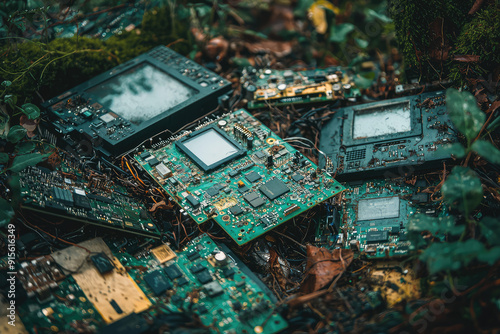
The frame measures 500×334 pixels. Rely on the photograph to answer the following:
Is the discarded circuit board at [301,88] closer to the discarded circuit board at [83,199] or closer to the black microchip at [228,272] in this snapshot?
the discarded circuit board at [83,199]

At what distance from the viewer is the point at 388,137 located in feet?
18.7

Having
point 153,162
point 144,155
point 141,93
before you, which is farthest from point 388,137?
point 141,93

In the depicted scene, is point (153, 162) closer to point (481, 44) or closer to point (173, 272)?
point (173, 272)

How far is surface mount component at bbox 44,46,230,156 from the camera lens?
234 inches

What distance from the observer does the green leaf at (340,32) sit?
8070mm

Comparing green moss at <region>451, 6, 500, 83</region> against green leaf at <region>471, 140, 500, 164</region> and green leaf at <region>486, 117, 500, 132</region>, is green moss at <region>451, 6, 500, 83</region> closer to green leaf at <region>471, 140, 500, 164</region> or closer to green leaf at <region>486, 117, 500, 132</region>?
green leaf at <region>486, 117, 500, 132</region>

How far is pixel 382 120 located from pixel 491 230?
7.70 ft

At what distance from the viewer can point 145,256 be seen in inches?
194

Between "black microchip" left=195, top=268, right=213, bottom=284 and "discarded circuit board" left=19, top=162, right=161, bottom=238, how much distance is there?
693mm

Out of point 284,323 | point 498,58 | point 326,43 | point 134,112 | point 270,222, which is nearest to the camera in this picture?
point 284,323

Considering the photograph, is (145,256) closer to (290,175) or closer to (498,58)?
(290,175)

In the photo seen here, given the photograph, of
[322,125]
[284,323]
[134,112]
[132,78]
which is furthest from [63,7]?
[284,323]

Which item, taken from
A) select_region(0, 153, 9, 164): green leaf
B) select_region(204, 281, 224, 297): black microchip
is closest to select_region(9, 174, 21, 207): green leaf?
select_region(0, 153, 9, 164): green leaf

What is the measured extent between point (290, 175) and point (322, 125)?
1.24m
